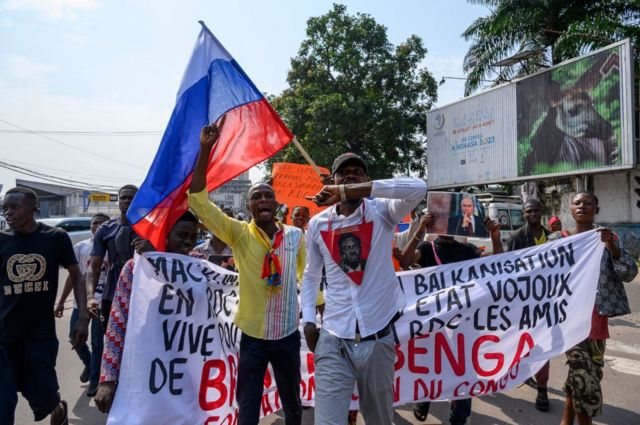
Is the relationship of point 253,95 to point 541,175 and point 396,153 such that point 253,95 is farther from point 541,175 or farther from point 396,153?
point 396,153

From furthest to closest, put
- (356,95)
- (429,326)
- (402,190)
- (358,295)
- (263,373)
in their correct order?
(356,95)
(429,326)
(263,373)
(358,295)
(402,190)

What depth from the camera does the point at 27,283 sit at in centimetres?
370

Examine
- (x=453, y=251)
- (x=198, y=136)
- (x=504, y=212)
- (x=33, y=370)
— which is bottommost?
(x=33, y=370)

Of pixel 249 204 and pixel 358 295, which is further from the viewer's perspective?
pixel 249 204

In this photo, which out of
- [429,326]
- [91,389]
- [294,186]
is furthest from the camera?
[294,186]

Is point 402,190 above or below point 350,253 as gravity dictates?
above

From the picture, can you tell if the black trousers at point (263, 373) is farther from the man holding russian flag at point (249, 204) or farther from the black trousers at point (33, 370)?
the black trousers at point (33, 370)

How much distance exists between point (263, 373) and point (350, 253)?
1079 millimetres

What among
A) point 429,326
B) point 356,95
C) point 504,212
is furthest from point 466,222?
point 356,95

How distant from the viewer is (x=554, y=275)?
176 inches

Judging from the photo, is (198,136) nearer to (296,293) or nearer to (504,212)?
(296,293)

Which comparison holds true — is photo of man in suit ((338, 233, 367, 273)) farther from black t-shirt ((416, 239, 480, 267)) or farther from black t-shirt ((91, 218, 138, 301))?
black t-shirt ((91, 218, 138, 301))

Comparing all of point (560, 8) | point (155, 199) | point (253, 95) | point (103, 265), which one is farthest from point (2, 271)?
point (560, 8)

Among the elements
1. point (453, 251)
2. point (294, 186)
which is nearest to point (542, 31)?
point (294, 186)
